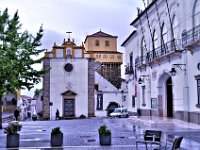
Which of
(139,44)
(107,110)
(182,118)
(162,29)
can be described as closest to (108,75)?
(107,110)

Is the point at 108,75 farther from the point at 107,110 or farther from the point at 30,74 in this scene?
the point at 30,74

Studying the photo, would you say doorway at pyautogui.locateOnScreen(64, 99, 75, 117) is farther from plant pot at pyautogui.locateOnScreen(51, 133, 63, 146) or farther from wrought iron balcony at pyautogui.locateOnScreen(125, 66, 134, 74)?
plant pot at pyautogui.locateOnScreen(51, 133, 63, 146)

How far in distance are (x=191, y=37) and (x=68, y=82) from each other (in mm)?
27951

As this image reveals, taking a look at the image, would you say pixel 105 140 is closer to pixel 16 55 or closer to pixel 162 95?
pixel 16 55

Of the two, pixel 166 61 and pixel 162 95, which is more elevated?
pixel 166 61

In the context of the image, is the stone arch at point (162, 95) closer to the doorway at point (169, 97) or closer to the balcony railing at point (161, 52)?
the doorway at point (169, 97)

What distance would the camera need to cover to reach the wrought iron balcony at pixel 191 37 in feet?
74.2

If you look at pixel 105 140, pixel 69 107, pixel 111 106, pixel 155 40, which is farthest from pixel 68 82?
pixel 105 140

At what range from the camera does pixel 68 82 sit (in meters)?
49.2

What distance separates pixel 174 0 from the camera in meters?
27.3

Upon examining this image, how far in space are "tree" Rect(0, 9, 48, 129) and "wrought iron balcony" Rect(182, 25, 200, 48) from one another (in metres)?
10.0

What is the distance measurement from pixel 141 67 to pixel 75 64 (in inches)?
638

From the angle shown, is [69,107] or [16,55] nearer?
[16,55]

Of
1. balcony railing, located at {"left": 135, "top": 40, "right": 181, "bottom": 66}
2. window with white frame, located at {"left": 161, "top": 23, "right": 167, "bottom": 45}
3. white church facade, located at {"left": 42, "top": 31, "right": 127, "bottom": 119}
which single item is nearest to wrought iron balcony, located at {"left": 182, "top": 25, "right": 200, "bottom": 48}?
balcony railing, located at {"left": 135, "top": 40, "right": 181, "bottom": 66}
